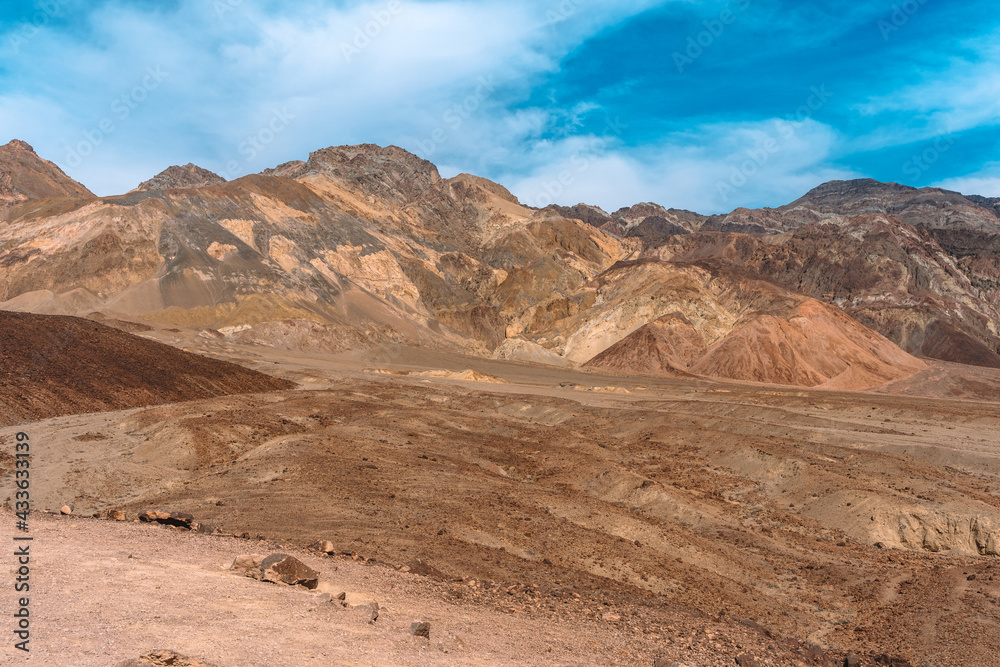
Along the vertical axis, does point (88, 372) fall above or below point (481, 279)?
below

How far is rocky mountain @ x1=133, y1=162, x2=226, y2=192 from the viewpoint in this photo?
169 metres

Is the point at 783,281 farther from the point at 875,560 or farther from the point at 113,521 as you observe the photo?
the point at 113,521

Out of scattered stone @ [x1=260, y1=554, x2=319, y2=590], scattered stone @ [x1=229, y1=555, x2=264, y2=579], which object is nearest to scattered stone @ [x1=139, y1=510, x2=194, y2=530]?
scattered stone @ [x1=229, y1=555, x2=264, y2=579]

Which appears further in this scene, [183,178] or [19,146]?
[183,178]

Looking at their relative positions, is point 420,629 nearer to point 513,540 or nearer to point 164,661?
point 164,661

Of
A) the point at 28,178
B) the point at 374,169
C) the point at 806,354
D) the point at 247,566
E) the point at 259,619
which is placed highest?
the point at 374,169

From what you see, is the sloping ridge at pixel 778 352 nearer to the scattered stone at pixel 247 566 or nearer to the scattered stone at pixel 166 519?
the scattered stone at pixel 166 519

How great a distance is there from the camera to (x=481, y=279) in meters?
115

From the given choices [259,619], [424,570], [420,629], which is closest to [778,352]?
[424,570]

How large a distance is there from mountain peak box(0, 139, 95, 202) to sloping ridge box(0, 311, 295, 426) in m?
91.3

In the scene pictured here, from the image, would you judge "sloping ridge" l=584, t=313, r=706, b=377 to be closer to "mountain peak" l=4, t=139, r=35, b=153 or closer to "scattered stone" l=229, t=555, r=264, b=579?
"scattered stone" l=229, t=555, r=264, b=579

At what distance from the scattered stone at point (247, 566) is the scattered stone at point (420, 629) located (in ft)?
8.77

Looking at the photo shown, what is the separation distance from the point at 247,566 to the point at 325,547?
1962 millimetres

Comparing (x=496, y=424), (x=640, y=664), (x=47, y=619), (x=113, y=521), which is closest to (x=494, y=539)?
(x=640, y=664)
